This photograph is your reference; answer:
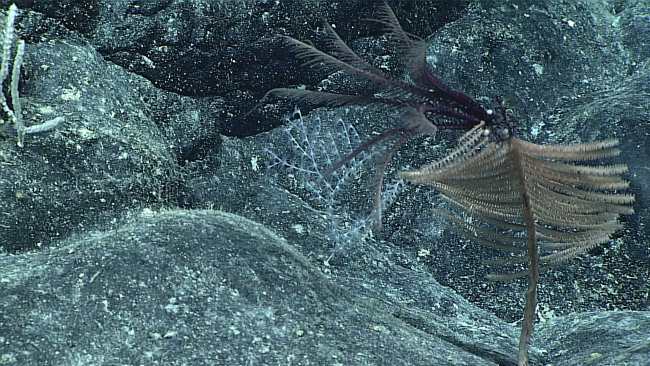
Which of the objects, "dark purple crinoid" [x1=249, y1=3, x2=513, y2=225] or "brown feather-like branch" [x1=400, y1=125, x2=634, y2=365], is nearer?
"brown feather-like branch" [x1=400, y1=125, x2=634, y2=365]

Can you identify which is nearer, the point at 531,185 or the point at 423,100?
the point at 531,185

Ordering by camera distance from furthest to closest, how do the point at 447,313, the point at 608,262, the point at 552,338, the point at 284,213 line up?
the point at 284,213 → the point at 608,262 → the point at 447,313 → the point at 552,338

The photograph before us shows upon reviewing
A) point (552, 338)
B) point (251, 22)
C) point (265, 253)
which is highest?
point (251, 22)

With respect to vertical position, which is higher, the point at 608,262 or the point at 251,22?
the point at 251,22

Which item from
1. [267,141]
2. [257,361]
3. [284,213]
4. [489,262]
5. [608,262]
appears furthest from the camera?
[267,141]

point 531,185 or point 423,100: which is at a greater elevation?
point 423,100

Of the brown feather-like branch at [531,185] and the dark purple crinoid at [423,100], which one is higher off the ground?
the dark purple crinoid at [423,100]

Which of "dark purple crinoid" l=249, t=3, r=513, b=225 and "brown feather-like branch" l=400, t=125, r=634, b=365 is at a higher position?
"dark purple crinoid" l=249, t=3, r=513, b=225

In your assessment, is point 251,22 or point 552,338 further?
point 251,22

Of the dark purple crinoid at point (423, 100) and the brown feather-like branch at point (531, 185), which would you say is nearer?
the brown feather-like branch at point (531, 185)

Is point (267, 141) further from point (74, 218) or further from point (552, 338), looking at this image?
point (552, 338)

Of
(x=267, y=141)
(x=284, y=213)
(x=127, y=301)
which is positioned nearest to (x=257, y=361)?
(x=127, y=301)
